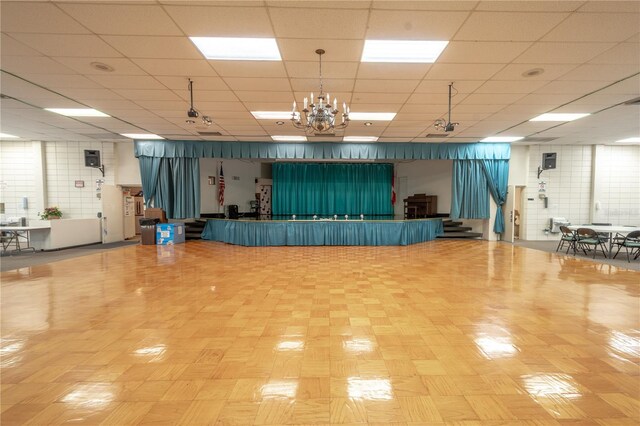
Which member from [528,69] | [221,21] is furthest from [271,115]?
[528,69]

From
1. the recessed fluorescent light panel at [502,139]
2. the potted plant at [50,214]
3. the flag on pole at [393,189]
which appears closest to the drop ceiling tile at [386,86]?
the recessed fluorescent light panel at [502,139]

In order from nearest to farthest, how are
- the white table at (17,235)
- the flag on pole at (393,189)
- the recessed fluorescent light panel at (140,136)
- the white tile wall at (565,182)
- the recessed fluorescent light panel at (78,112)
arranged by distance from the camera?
the recessed fluorescent light panel at (78,112)
the white table at (17,235)
the recessed fluorescent light panel at (140,136)
the white tile wall at (565,182)
the flag on pole at (393,189)

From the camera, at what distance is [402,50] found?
3703mm

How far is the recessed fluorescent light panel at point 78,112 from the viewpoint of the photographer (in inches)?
246

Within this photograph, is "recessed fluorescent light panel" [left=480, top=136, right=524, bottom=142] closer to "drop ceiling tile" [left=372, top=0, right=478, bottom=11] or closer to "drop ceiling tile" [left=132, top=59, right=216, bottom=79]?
"drop ceiling tile" [left=372, top=0, right=478, bottom=11]

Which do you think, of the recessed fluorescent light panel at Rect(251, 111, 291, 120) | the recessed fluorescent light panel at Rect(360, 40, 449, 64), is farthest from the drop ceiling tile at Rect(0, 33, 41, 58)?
the recessed fluorescent light panel at Rect(360, 40, 449, 64)

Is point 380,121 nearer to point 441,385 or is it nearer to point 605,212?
point 441,385

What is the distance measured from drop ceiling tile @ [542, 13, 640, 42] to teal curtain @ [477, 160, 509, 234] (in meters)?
6.73

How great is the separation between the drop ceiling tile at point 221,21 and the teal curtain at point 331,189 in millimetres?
10877

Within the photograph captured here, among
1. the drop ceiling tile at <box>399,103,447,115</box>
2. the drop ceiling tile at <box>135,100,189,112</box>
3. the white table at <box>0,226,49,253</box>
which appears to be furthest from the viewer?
the white table at <box>0,226,49,253</box>

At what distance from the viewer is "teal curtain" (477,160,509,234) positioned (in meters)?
9.70

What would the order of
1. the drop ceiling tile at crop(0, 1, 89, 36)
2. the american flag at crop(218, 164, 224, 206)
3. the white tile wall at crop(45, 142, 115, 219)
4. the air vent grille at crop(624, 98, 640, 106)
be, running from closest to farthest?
the drop ceiling tile at crop(0, 1, 89, 36)
the air vent grille at crop(624, 98, 640, 106)
the white tile wall at crop(45, 142, 115, 219)
the american flag at crop(218, 164, 224, 206)

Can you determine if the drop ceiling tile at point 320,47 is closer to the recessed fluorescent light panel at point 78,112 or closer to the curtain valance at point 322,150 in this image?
the recessed fluorescent light panel at point 78,112

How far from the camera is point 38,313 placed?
140 inches
